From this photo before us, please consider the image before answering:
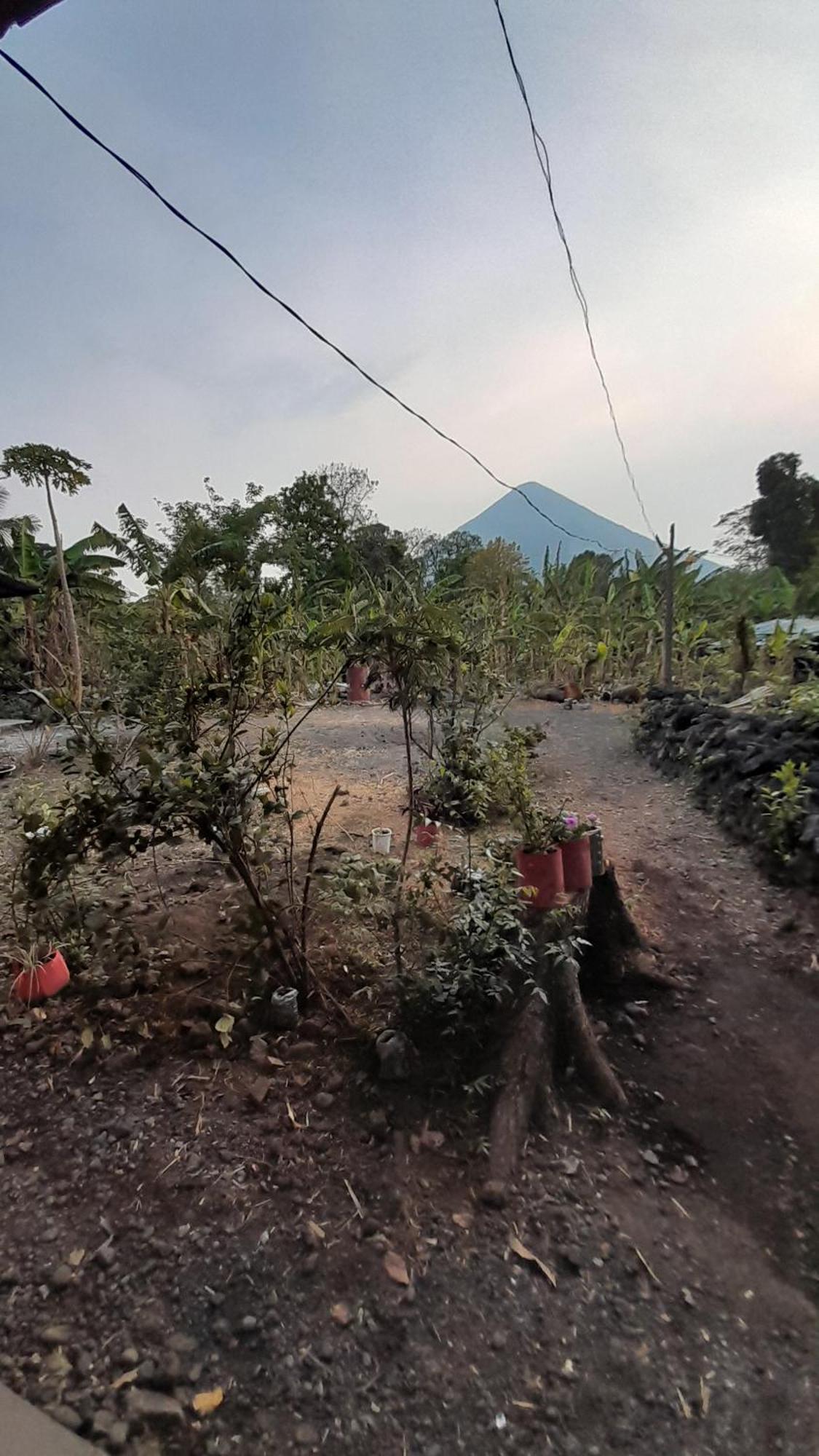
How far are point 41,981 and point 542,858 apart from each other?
160 centimetres

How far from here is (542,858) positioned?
2.15 meters

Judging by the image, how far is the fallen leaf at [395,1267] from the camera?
115cm

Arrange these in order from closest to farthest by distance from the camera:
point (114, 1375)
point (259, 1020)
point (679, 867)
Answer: point (114, 1375), point (259, 1020), point (679, 867)

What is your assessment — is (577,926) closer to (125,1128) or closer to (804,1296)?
(804,1296)

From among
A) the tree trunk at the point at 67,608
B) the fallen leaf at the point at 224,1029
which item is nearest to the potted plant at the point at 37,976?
the fallen leaf at the point at 224,1029

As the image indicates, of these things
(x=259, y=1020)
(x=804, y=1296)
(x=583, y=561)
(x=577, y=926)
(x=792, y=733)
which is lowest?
(x=804, y=1296)

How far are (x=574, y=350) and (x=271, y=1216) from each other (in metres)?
4.63

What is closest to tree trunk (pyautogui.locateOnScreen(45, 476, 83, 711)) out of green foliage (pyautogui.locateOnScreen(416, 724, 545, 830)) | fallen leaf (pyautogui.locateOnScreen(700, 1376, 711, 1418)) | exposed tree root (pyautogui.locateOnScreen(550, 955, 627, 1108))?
green foliage (pyautogui.locateOnScreen(416, 724, 545, 830))

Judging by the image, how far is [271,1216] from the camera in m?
1.23

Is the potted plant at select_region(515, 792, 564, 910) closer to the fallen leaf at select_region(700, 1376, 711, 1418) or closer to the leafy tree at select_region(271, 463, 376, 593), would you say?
the fallen leaf at select_region(700, 1376, 711, 1418)

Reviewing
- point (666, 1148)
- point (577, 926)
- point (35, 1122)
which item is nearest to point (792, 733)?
point (577, 926)

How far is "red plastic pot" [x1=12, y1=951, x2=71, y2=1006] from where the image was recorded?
68.3 inches

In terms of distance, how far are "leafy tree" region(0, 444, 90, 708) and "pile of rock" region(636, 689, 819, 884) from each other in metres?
5.44

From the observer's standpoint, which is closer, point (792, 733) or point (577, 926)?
point (577, 926)
